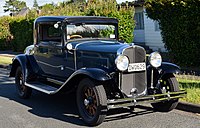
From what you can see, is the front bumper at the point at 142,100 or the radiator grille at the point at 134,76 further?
the radiator grille at the point at 134,76

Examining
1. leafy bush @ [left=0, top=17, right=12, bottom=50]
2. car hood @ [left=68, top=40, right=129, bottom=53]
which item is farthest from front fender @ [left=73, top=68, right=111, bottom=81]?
leafy bush @ [left=0, top=17, right=12, bottom=50]

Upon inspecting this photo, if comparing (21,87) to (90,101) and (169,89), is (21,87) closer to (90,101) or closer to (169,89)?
(90,101)

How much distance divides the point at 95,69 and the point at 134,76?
812 millimetres

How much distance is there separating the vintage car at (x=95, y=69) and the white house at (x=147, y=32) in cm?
1111

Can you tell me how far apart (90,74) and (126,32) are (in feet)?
35.7

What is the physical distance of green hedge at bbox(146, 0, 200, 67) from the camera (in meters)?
11.4

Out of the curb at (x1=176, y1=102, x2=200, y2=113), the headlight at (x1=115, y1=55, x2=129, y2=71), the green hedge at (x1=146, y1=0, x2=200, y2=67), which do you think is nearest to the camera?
the headlight at (x1=115, y1=55, x2=129, y2=71)

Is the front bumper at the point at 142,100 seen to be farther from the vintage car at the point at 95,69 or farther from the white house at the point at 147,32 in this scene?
the white house at the point at 147,32

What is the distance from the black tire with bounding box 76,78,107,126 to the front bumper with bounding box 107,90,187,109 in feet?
0.51

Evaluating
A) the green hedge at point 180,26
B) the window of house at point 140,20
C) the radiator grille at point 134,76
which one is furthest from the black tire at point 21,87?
the window of house at point 140,20

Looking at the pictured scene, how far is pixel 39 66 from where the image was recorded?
27.8ft

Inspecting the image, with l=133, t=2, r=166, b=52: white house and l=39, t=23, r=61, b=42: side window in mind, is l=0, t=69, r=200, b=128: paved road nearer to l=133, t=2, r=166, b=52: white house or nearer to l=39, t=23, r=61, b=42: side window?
l=39, t=23, r=61, b=42: side window

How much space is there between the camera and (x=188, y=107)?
6840 millimetres

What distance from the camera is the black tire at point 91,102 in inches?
229
